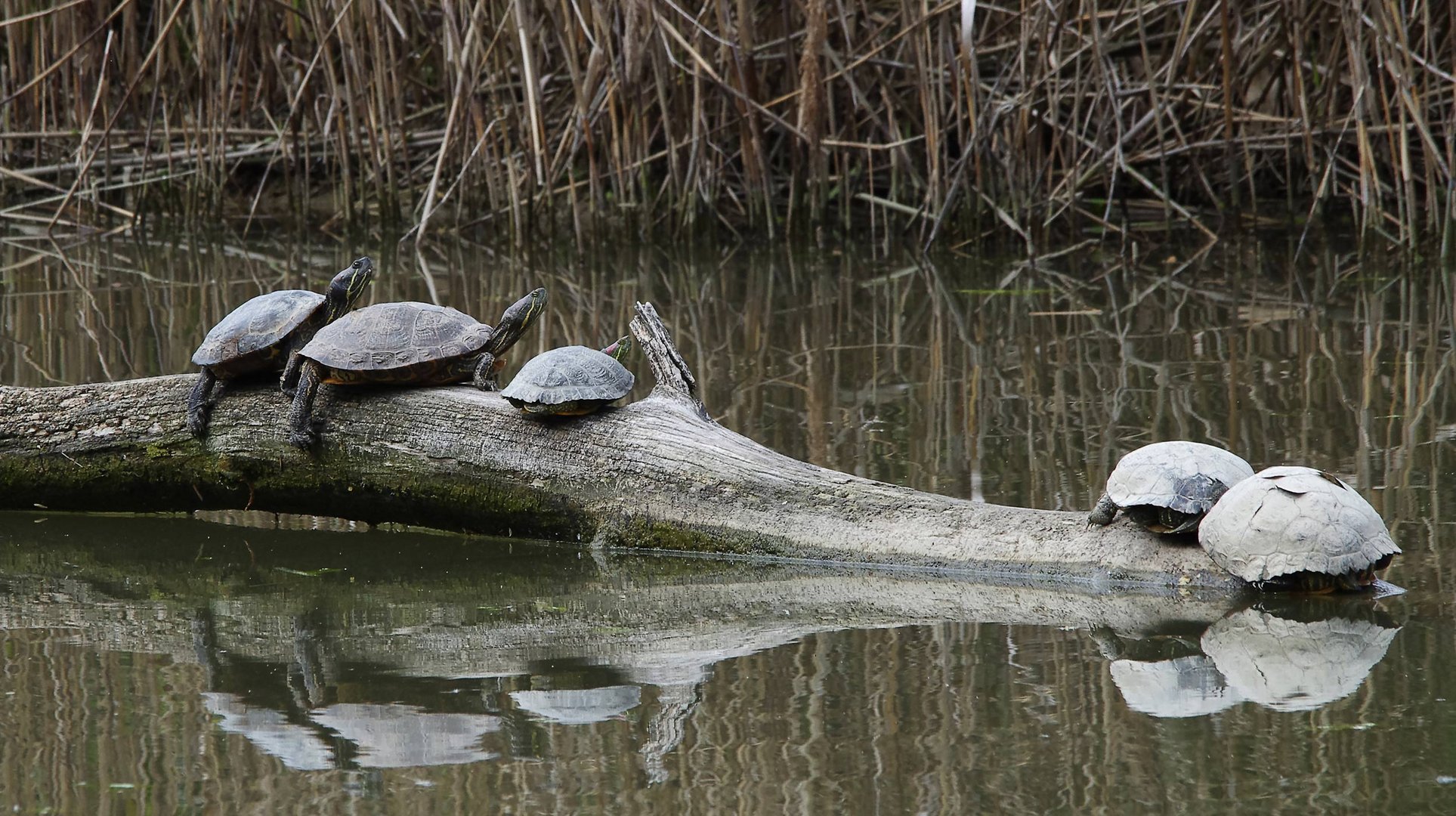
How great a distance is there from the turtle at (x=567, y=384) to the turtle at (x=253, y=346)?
0.68 meters

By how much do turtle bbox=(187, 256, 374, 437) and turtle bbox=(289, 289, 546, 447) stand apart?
11cm

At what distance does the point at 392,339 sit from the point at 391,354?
0.04 m

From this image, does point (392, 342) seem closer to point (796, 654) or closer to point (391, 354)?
point (391, 354)

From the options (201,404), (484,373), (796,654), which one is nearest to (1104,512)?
(796,654)

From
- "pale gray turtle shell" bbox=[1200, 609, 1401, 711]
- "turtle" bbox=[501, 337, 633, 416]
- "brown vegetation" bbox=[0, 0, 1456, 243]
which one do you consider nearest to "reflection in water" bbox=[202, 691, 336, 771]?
"turtle" bbox=[501, 337, 633, 416]

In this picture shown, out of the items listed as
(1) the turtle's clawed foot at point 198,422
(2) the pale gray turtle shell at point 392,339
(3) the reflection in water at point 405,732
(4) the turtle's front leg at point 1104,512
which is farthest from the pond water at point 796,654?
(2) the pale gray turtle shell at point 392,339

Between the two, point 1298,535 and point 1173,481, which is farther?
point 1173,481

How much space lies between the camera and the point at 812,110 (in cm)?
892

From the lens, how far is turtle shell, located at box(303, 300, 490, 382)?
3.98 meters

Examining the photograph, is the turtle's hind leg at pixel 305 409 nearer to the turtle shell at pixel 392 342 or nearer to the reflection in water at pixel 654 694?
the turtle shell at pixel 392 342

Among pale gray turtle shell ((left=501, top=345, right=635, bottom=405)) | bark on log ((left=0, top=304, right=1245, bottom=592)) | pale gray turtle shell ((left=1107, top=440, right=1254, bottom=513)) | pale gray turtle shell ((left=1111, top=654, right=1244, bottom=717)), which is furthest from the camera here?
pale gray turtle shell ((left=501, top=345, right=635, bottom=405))

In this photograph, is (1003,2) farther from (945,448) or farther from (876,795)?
(876,795)

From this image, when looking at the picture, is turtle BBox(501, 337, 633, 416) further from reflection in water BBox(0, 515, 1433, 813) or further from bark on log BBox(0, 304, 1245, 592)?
reflection in water BBox(0, 515, 1433, 813)

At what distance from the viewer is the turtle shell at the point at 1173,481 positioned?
129 inches
